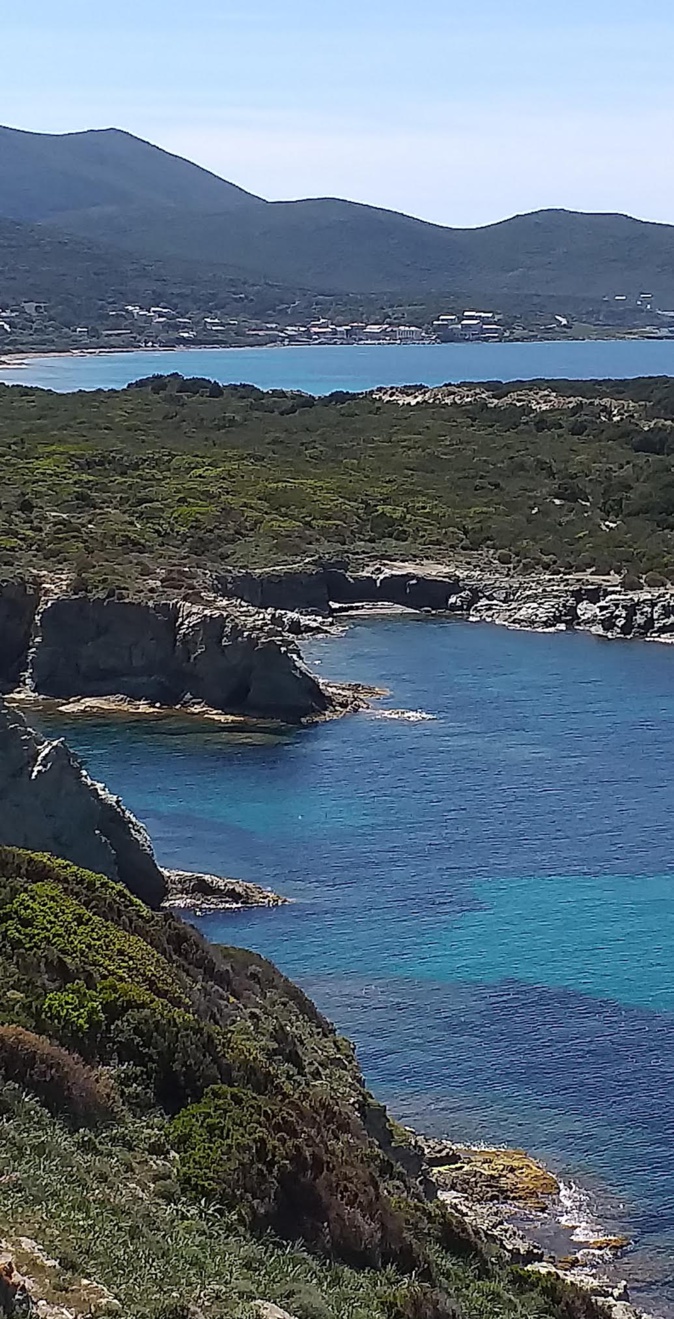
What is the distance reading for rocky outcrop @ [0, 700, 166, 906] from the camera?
32.6 metres

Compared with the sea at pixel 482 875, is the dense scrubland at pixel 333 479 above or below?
above

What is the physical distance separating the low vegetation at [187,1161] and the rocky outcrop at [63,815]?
32.7 feet

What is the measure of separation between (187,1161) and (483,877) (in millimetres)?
24879

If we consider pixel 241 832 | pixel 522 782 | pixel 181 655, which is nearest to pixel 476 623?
pixel 181 655

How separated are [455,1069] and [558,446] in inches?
3082

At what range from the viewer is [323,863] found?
41.9 metres

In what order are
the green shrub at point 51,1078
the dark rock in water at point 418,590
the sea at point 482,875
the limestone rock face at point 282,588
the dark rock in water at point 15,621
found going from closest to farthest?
the green shrub at point 51,1078, the sea at point 482,875, the dark rock in water at point 15,621, the limestone rock face at point 282,588, the dark rock in water at point 418,590

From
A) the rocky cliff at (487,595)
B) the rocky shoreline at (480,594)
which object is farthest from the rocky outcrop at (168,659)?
the rocky cliff at (487,595)

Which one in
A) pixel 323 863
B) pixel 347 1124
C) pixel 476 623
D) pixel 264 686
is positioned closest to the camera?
pixel 347 1124

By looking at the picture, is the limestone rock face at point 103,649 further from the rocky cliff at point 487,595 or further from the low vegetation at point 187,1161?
the low vegetation at point 187,1161

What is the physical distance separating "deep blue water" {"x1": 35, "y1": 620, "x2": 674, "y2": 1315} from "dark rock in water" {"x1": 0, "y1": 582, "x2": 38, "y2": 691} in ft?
27.8

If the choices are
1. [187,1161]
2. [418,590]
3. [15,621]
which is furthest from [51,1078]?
[418,590]

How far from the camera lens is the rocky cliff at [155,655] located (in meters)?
58.0

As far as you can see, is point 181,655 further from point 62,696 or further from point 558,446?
point 558,446
